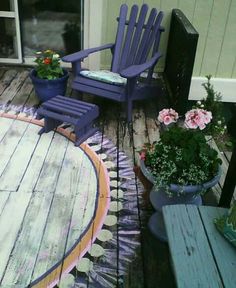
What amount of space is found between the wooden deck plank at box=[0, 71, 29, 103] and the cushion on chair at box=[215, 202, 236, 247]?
8.68 feet

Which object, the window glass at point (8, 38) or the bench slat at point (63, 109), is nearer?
the bench slat at point (63, 109)

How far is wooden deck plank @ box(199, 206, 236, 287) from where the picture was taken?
3.94 ft

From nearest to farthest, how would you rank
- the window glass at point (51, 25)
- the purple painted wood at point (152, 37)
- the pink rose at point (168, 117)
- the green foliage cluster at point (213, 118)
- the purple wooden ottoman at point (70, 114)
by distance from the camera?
1. the pink rose at point (168, 117)
2. the green foliage cluster at point (213, 118)
3. the purple wooden ottoman at point (70, 114)
4. the purple painted wood at point (152, 37)
5. the window glass at point (51, 25)

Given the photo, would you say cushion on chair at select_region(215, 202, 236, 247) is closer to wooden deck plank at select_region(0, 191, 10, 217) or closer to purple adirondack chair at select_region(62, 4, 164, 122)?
wooden deck plank at select_region(0, 191, 10, 217)

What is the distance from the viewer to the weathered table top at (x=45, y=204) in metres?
1.70

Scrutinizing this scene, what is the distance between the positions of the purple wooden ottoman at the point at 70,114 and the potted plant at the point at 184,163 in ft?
3.20

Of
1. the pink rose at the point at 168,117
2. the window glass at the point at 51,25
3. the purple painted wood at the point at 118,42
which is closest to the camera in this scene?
Answer: the pink rose at the point at 168,117

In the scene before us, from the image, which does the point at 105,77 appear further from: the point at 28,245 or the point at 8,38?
the point at 28,245

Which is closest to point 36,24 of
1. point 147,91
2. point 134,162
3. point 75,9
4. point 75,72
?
point 75,9

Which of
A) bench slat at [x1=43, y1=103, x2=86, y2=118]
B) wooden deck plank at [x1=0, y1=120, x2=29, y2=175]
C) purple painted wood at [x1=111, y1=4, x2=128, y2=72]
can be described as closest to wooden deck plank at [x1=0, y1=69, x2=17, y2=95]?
wooden deck plank at [x1=0, y1=120, x2=29, y2=175]

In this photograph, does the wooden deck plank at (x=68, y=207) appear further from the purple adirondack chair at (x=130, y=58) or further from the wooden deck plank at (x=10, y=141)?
the purple adirondack chair at (x=130, y=58)

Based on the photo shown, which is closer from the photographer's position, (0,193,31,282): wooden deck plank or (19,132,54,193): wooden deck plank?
(0,193,31,282): wooden deck plank

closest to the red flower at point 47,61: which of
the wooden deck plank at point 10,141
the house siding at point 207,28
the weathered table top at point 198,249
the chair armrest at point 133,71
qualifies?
the wooden deck plank at point 10,141

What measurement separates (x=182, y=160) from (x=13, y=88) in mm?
2551
